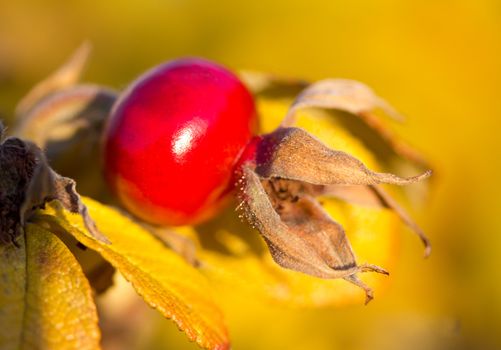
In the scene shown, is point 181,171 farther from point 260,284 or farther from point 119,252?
point 260,284

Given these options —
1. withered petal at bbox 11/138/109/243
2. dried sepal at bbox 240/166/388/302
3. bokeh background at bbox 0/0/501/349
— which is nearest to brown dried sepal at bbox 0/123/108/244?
withered petal at bbox 11/138/109/243

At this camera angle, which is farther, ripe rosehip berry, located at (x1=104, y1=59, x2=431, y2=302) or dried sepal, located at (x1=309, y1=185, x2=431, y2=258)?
dried sepal, located at (x1=309, y1=185, x2=431, y2=258)

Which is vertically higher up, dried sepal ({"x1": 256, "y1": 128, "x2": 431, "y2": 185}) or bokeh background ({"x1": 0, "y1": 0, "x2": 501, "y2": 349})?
dried sepal ({"x1": 256, "y1": 128, "x2": 431, "y2": 185})

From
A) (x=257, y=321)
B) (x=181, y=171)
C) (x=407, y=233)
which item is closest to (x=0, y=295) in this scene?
(x=181, y=171)

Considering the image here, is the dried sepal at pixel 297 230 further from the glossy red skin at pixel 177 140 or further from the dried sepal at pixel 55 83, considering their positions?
the dried sepal at pixel 55 83

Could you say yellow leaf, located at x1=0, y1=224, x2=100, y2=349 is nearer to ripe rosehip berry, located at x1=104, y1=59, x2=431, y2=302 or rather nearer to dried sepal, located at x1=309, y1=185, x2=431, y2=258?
ripe rosehip berry, located at x1=104, y1=59, x2=431, y2=302

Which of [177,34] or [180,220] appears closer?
[180,220]

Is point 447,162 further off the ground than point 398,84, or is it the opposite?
point 398,84

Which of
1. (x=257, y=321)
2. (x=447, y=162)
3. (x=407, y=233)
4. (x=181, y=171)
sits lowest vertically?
(x=257, y=321)

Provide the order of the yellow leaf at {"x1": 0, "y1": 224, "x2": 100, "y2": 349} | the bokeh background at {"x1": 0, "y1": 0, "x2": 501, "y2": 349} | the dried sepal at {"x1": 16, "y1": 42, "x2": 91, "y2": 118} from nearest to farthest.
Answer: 1. the yellow leaf at {"x1": 0, "y1": 224, "x2": 100, "y2": 349}
2. the dried sepal at {"x1": 16, "y1": 42, "x2": 91, "y2": 118}
3. the bokeh background at {"x1": 0, "y1": 0, "x2": 501, "y2": 349}

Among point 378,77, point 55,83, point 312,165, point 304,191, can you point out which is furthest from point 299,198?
point 378,77
